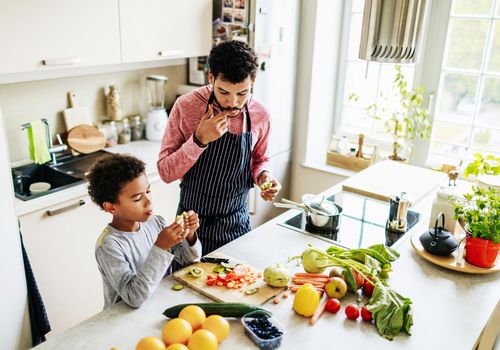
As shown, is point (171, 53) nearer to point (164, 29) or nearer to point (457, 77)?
point (164, 29)

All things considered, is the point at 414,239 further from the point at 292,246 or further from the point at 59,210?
the point at 59,210

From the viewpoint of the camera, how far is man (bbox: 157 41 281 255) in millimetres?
1791

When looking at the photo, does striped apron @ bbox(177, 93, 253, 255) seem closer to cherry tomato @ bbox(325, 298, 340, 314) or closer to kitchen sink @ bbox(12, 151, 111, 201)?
cherry tomato @ bbox(325, 298, 340, 314)

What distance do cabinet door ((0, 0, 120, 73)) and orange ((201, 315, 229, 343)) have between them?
1502 millimetres

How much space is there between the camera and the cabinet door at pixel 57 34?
2094 mm

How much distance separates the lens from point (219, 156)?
1952mm

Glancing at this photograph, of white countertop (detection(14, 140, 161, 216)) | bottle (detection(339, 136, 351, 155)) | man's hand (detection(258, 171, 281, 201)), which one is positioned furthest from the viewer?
bottle (detection(339, 136, 351, 155))

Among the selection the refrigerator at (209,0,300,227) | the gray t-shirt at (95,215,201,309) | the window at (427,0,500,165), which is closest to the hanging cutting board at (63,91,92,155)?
the refrigerator at (209,0,300,227)

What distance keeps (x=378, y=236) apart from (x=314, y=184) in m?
1.61

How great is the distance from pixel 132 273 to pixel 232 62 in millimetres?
787

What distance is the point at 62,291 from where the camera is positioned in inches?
96.3

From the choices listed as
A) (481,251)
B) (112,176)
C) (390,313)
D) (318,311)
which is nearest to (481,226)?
(481,251)

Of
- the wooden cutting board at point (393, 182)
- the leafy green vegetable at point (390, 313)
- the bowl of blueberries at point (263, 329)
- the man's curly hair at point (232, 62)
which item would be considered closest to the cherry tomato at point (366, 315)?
the leafy green vegetable at point (390, 313)

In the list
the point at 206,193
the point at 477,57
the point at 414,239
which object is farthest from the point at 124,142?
the point at 477,57
